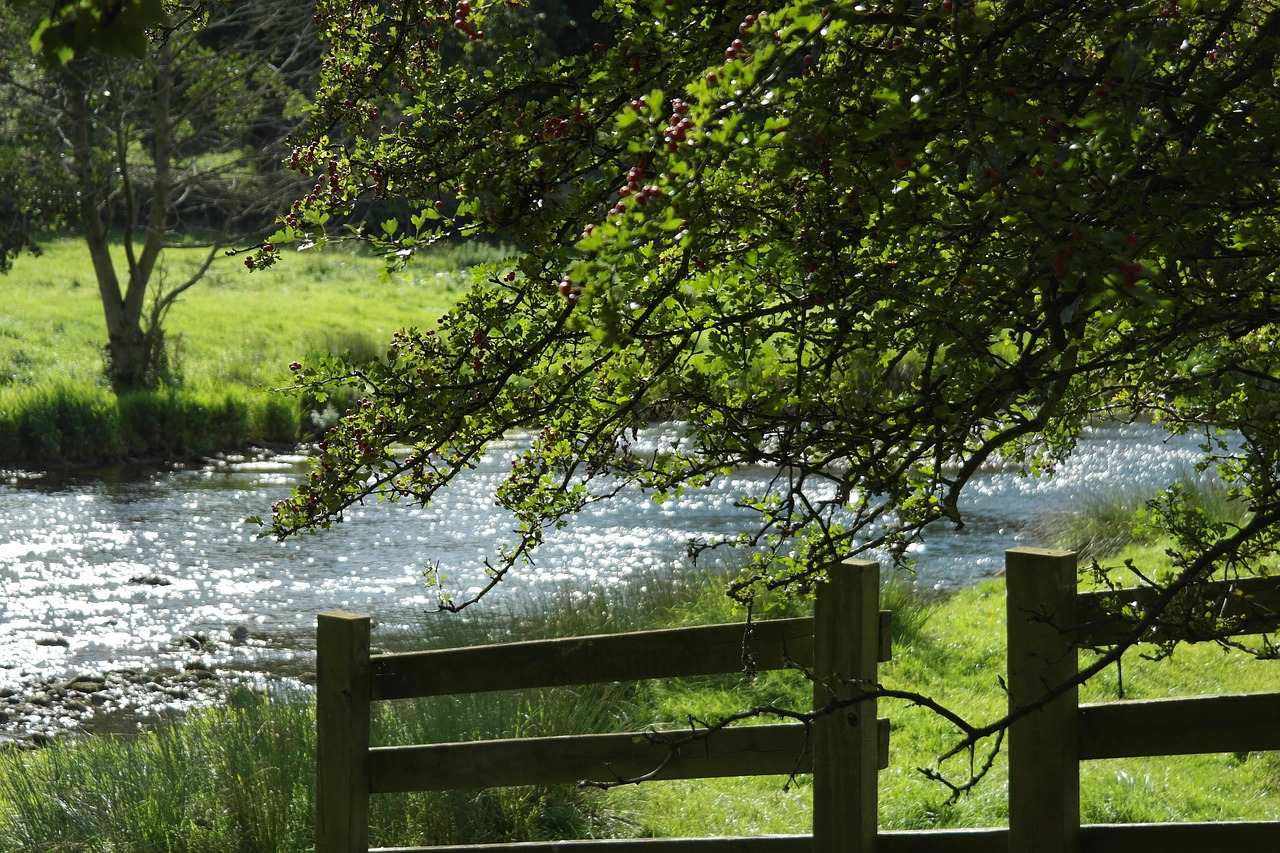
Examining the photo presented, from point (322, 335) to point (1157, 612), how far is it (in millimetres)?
28530

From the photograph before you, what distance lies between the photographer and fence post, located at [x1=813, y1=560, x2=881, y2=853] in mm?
3459

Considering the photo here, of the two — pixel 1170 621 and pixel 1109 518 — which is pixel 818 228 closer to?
pixel 1170 621

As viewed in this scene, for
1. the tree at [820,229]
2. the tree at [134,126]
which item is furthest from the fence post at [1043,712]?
the tree at [134,126]

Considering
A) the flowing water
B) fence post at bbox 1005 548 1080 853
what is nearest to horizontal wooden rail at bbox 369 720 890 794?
fence post at bbox 1005 548 1080 853

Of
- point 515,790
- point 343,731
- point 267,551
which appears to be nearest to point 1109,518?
point 515,790

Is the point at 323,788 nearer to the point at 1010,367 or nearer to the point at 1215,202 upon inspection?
the point at 1010,367

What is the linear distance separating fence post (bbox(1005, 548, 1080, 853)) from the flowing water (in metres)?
8.27

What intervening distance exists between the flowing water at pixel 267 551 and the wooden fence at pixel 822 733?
6.84 m

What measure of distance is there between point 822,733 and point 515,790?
2.61 meters

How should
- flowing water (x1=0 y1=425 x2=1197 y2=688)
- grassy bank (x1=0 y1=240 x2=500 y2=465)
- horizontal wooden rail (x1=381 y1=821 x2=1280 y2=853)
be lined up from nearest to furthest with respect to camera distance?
horizontal wooden rail (x1=381 y1=821 x2=1280 y2=853) → flowing water (x1=0 y1=425 x2=1197 y2=688) → grassy bank (x1=0 y1=240 x2=500 y2=465)

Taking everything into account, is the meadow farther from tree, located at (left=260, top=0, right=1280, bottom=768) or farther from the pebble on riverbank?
the pebble on riverbank

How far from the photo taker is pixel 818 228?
9.01 feet

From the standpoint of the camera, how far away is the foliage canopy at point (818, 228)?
213 centimetres

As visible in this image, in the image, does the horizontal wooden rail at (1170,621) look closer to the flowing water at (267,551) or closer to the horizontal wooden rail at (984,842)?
the horizontal wooden rail at (984,842)
